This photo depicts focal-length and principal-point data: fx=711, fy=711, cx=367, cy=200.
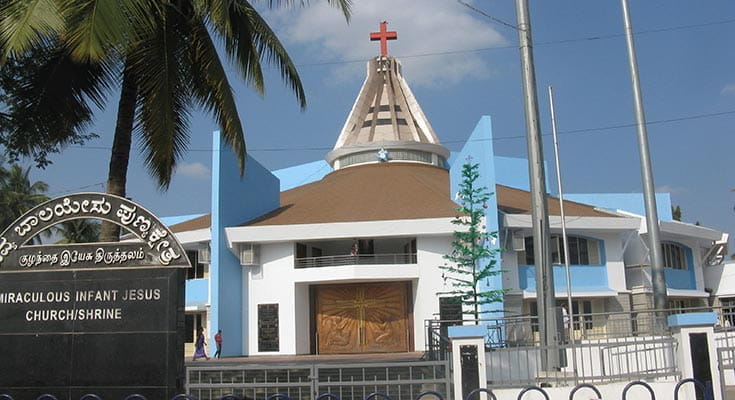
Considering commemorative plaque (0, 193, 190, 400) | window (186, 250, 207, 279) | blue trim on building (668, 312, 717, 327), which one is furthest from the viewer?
window (186, 250, 207, 279)

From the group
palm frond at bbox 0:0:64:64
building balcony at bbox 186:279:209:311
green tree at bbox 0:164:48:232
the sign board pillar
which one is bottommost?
the sign board pillar

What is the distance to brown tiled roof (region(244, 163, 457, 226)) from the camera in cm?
2723

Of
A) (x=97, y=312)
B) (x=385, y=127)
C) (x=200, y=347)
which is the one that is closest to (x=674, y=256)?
(x=385, y=127)

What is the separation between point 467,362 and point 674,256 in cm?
2342

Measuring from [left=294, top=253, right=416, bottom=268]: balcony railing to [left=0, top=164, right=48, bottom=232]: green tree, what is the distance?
48.0ft

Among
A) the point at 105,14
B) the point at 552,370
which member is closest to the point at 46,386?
the point at 105,14

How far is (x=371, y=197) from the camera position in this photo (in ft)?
97.0

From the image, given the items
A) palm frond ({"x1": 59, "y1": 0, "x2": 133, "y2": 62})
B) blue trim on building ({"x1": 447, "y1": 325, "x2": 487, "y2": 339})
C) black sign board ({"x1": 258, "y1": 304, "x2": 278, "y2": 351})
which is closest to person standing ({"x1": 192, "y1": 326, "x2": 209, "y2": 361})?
black sign board ({"x1": 258, "y1": 304, "x2": 278, "y2": 351})

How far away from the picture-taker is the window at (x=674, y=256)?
1200 inches

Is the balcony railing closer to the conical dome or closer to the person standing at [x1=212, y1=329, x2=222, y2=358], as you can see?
the person standing at [x1=212, y1=329, x2=222, y2=358]

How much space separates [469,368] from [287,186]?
31.1 meters

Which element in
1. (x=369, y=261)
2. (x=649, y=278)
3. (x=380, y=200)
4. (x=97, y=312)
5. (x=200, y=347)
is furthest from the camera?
(x=380, y=200)

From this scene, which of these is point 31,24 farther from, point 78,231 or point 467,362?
point 78,231

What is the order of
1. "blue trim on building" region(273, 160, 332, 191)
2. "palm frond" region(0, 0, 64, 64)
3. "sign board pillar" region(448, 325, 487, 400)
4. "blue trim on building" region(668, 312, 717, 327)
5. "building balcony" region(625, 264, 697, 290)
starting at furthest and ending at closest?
"blue trim on building" region(273, 160, 332, 191) < "building balcony" region(625, 264, 697, 290) < "blue trim on building" region(668, 312, 717, 327) < "sign board pillar" region(448, 325, 487, 400) < "palm frond" region(0, 0, 64, 64)
